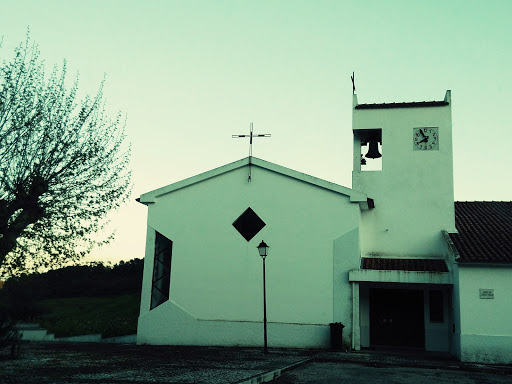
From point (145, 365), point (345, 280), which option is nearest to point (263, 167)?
point (345, 280)

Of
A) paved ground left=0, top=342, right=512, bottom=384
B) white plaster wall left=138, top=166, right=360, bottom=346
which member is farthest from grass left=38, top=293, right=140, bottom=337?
white plaster wall left=138, top=166, right=360, bottom=346

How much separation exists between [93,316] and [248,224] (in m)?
20.2

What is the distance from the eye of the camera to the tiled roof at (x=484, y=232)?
607 inches

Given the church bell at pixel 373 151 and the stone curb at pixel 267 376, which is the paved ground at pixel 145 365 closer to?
the stone curb at pixel 267 376

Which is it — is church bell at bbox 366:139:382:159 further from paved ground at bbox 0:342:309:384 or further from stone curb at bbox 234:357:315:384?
stone curb at bbox 234:357:315:384

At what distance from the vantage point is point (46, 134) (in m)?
11.6

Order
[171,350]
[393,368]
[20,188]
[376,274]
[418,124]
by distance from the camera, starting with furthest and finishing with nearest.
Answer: [418,124]
[376,274]
[171,350]
[393,368]
[20,188]

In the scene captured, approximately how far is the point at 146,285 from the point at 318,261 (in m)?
6.25

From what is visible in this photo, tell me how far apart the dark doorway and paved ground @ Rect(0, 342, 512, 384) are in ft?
7.23

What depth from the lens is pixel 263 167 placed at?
60.4 feet

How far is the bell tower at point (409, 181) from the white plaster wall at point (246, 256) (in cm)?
196

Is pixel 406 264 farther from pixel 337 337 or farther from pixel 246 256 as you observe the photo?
pixel 246 256

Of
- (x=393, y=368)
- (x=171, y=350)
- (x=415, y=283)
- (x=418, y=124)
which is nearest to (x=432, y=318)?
(x=415, y=283)

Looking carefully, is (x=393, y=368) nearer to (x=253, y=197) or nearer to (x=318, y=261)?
(x=318, y=261)
